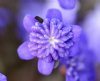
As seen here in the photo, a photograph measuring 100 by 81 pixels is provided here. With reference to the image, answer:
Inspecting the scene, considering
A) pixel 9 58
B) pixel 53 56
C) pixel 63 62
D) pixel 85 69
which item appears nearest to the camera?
pixel 53 56

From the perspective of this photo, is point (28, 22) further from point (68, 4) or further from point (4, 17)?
point (4, 17)

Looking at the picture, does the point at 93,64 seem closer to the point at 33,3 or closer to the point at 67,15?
the point at 67,15

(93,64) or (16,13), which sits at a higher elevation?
(16,13)

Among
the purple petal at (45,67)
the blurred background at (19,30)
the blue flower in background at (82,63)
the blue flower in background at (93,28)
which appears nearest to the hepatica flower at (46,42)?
the purple petal at (45,67)

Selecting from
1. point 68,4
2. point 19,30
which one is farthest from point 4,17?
point 68,4

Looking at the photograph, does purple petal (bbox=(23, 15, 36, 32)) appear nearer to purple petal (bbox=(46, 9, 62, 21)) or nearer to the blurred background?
purple petal (bbox=(46, 9, 62, 21))

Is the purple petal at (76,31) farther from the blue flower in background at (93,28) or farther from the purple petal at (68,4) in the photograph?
the blue flower in background at (93,28)

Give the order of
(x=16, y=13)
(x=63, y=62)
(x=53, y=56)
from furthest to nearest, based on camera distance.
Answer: (x=16, y=13), (x=63, y=62), (x=53, y=56)

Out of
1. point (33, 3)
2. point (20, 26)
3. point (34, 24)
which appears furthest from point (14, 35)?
point (34, 24)
